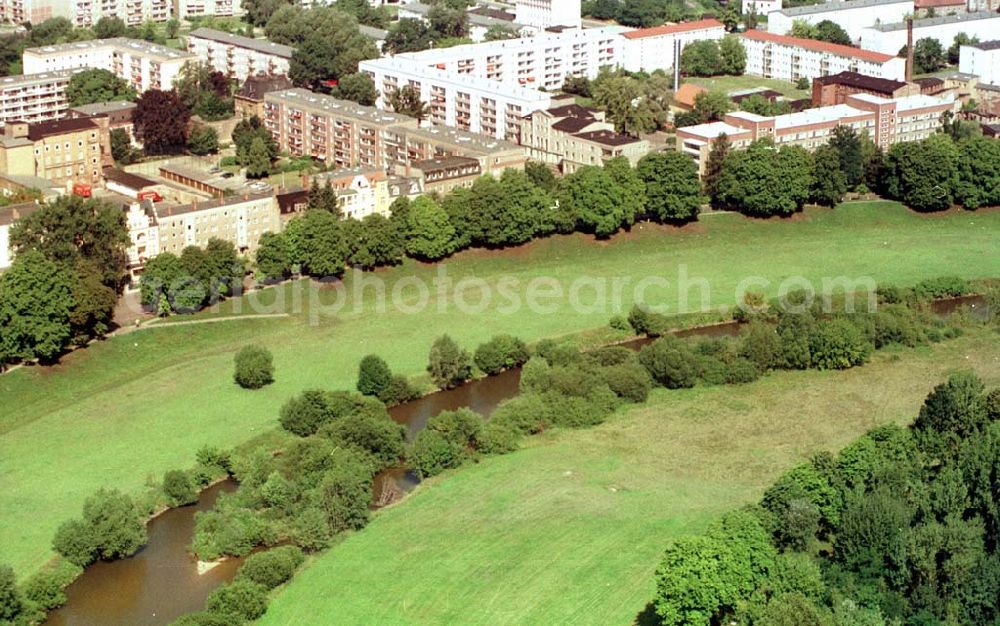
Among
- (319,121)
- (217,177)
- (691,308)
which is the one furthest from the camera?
(319,121)

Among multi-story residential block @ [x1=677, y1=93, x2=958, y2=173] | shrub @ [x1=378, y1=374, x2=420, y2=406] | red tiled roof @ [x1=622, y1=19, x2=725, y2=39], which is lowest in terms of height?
shrub @ [x1=378, y1=374, x2=420, y2=406]

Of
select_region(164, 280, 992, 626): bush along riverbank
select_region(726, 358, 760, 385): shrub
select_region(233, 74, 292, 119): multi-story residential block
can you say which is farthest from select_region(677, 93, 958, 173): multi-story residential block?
select_region(233, 74, 292, 119): multi-story residential block

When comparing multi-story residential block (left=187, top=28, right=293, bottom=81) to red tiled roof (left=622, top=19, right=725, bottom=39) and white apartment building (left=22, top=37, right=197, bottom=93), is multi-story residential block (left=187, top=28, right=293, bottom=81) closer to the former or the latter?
white apartment building (left=22, top=37, right=197, bottom=93)

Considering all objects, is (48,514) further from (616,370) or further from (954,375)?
(954,375)

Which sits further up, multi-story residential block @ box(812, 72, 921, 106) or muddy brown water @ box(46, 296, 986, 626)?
multi-story residential block @ box(812, 72, 921, 106)

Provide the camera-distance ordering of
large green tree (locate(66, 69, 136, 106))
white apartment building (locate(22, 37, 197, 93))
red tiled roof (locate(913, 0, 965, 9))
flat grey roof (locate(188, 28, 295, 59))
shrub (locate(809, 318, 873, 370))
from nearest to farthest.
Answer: shrub (locate(809, 318, 873, 370)) < large green tree (locate(66, 69, 136, 106)) < white apartment building (locate(22, 37, 197, 93)) < flat grey roof (locate(188, 28, 295, 59)) < red tiled roof (locate(913, 0, 965, 9))

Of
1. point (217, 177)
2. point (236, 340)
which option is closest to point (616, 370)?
point (236, 340)

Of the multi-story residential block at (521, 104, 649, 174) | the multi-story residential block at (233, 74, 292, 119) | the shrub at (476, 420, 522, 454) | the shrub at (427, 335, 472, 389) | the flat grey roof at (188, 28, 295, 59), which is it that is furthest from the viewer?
the flat grey roof at (188, 28, 295, 59)
